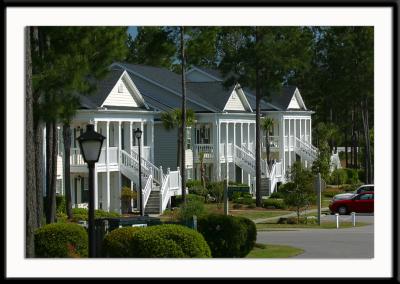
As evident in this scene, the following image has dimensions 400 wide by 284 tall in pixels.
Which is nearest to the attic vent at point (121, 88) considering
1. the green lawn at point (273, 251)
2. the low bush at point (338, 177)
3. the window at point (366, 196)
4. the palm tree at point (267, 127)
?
the window at point (366, 196)

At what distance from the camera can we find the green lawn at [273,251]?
2244 centimetres

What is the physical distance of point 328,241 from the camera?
88.5ft

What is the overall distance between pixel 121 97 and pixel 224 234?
2188cm

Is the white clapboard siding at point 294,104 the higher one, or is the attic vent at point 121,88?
the white clapboard siding at point 294,104

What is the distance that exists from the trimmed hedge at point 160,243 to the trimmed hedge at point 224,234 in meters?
2.52

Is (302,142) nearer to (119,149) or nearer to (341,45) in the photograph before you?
(341,45)

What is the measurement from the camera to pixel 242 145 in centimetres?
5378

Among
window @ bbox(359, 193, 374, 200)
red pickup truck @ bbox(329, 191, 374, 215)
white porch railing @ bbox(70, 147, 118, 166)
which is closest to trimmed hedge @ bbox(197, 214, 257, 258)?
white porch railing @ bbox(70, 147, 118, 166)

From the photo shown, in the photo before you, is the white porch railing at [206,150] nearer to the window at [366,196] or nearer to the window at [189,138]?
the window at [189,138]

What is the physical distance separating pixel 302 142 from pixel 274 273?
47.2 m

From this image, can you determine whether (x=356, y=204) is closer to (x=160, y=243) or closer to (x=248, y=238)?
(x=248, y=238)
